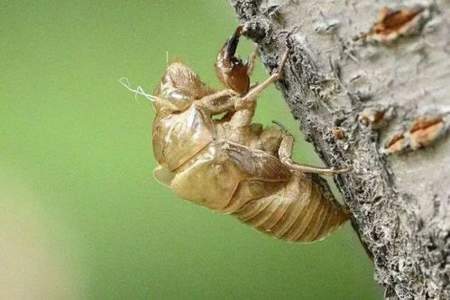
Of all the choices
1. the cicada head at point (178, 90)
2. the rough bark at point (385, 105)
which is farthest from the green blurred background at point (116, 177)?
the rough bark at point (385, 105)

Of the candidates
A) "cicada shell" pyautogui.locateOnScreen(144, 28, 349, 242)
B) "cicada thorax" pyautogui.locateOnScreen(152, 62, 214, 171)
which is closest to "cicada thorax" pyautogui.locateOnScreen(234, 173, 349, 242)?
"cicada shell" pyautogui.locateOnScreen(144, 28, 349, 242)

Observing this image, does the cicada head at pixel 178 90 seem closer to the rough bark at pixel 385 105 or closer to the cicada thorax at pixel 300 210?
the cicada thorax at pixel 300 210

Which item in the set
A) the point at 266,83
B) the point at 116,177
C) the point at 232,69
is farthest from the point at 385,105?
the point at 116,177

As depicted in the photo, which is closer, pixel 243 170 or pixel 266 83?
pixel 266 83

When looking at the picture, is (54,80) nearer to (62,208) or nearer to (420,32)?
(62,208)

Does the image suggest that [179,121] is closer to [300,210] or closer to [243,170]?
[243,170]

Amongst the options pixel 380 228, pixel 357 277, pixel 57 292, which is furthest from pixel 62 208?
pixel 380 228
